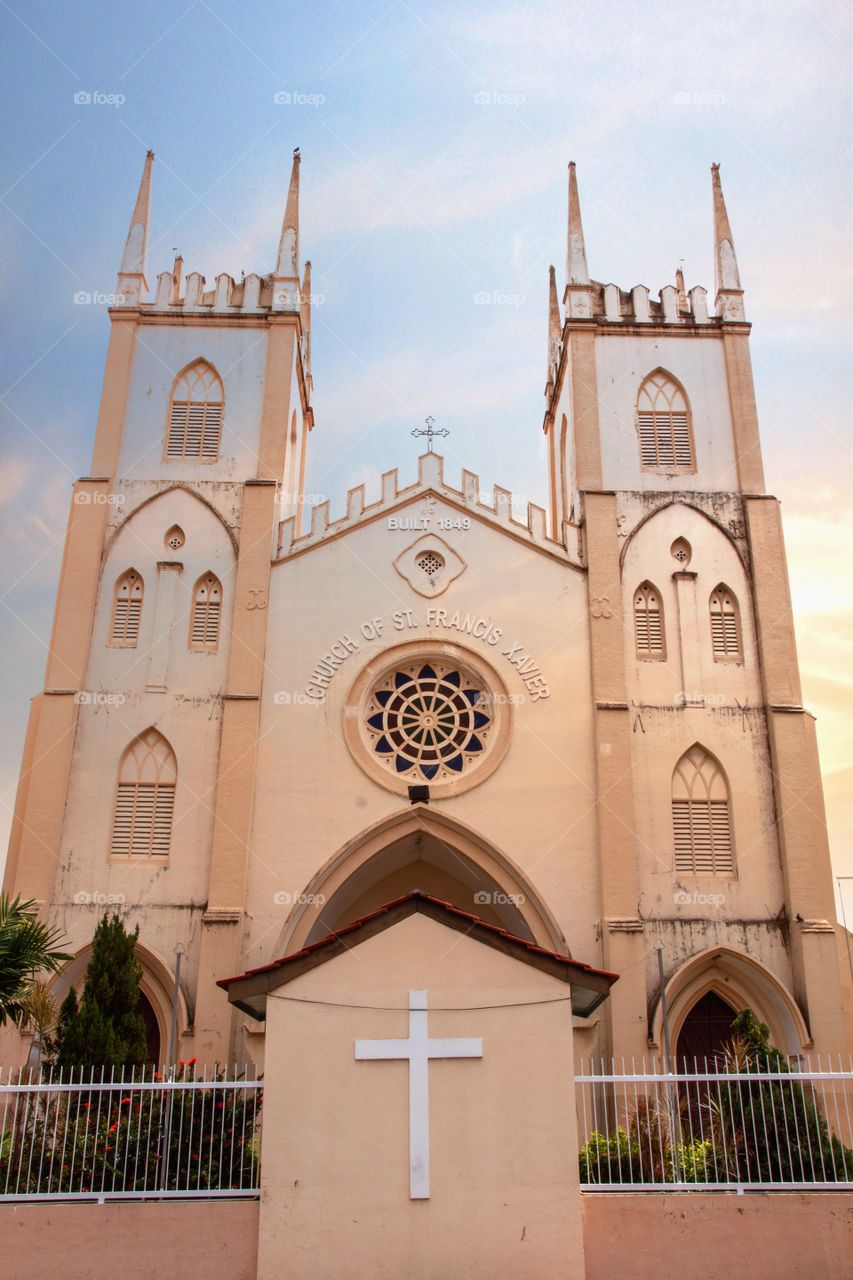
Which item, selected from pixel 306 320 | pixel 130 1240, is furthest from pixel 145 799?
pixel 306 320

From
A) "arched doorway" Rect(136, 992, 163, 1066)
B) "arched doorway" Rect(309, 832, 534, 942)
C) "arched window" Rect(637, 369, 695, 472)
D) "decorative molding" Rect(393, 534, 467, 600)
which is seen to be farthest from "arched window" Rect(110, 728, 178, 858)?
"arched window" Rect(637, 369, 695, 472)

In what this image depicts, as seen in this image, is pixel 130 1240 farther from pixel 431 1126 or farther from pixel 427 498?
pixel 427 498

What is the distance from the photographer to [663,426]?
2044 cm

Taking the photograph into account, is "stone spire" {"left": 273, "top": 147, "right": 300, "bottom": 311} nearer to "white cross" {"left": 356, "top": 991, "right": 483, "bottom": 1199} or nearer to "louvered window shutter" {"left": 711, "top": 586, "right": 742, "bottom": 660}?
"louvered window shutter" {"left": 711, "top": 586, "right": 742, "bottom": 660}

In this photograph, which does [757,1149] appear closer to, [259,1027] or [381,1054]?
[381,1054]

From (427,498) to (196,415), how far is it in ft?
15.6

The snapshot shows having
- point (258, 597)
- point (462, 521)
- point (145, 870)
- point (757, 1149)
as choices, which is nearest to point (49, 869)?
point (145, 870)

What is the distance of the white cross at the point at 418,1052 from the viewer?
8.37m

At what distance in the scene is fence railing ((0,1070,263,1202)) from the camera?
8398mm

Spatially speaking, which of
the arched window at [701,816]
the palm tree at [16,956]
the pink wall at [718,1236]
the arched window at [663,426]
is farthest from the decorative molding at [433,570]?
the pink wall at [718,1236]

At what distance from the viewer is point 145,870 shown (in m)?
16.8

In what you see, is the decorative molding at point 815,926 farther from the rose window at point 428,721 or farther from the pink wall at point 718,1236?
the pink wall at point 718,1236

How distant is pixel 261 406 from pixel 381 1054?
14456 millimetres

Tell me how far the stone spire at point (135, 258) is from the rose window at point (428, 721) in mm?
9369
